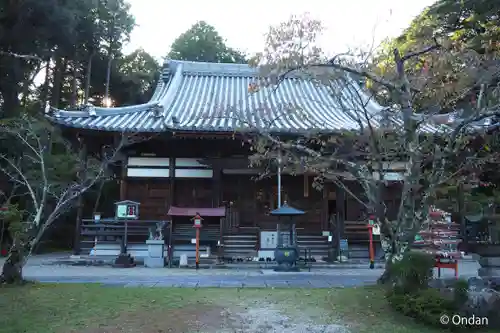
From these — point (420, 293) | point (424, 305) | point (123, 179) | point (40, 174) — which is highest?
point (40, 174)

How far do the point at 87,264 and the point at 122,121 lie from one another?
532 centimetres

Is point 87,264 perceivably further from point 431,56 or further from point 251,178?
point 431,56

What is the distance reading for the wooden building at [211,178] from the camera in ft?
47.9

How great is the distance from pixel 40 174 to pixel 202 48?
73.4ft

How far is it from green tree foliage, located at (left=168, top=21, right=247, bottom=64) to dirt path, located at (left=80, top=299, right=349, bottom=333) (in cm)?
3110

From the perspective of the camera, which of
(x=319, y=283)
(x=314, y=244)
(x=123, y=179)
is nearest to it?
(x=319, y=283)

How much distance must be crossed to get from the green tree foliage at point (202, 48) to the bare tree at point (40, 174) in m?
15.7

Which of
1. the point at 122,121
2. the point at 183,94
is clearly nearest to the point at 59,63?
the point at 183,94

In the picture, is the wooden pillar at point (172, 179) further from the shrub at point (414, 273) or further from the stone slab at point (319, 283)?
the shrub at point (414, 273)

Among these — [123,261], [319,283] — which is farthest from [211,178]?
[319,283]

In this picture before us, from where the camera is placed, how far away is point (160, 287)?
8.64m

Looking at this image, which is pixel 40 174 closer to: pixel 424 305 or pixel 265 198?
pixel 265 198

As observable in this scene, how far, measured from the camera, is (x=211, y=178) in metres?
16.1

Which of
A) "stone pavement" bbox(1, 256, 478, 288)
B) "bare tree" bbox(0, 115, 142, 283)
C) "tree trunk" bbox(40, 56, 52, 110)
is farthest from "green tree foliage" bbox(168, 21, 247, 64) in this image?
"stone pavement" bbox(1, 256, 478, 288)
